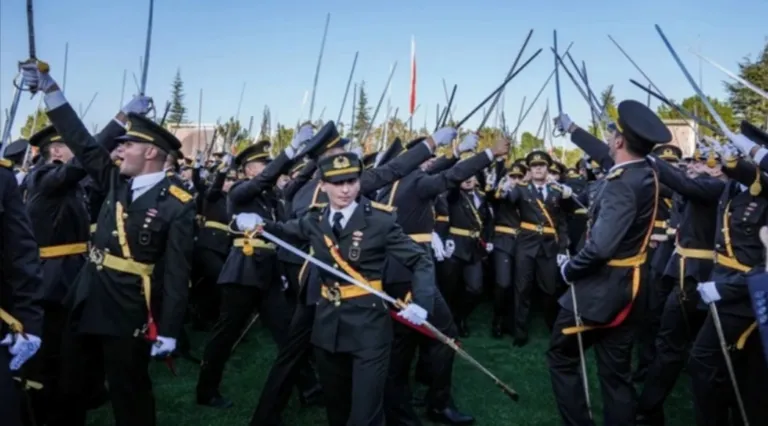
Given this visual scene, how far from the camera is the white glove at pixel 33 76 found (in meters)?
3.66

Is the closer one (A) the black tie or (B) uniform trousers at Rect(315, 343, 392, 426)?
(B) uniform trousers at Rect(315, 343, 392, 426)

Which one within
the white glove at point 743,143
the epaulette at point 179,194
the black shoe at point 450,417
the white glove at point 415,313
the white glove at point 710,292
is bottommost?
the black shoe at point 450,417

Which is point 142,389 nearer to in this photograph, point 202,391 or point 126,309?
point 126,309

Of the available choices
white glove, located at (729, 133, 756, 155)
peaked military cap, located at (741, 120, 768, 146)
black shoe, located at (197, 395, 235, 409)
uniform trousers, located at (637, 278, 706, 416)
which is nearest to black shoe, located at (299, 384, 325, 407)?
black shoe, located at (197, 395, 235, 409)

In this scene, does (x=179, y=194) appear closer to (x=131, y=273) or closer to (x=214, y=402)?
(x=131, y=273)

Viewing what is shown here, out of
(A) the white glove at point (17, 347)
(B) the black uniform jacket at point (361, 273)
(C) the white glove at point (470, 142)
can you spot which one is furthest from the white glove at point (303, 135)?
(A) the white glove at point (17, 347)

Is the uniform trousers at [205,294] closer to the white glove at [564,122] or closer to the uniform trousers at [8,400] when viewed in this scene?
the white glove at [564,122]

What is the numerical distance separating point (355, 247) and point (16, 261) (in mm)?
1885

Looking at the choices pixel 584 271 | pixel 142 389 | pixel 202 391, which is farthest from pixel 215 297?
pixel 584 271

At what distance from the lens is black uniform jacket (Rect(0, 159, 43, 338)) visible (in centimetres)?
310

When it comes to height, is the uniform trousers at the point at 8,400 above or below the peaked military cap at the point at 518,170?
below

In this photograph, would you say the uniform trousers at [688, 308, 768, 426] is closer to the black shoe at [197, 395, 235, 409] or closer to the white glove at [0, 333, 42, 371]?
the black shoe at [197, 395, 235, 409]

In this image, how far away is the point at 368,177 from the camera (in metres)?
5.82

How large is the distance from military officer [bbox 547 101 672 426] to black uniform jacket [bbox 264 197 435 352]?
111cm
